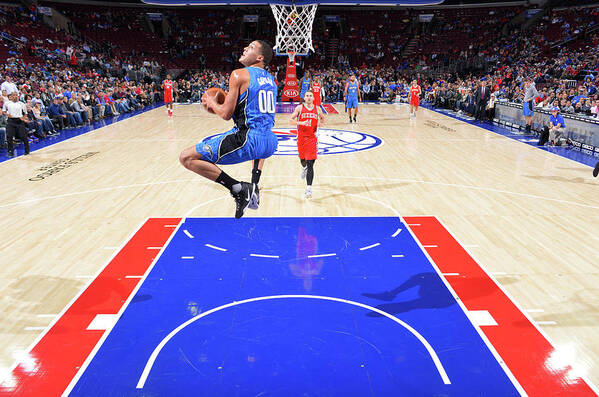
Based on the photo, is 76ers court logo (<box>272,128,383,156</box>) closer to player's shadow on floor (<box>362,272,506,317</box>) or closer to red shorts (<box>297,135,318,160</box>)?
red shorts (<box>297,135,318,160</box>)

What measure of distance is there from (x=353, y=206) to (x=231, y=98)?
13.9 ft

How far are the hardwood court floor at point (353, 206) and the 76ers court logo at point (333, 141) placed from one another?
0.52 metres

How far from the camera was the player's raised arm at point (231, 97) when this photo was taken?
3783mm

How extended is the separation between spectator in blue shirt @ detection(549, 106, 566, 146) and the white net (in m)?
10.7

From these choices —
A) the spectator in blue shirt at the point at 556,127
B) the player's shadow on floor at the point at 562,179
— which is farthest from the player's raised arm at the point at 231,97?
the spectator in blue shirt at the point at 556,127

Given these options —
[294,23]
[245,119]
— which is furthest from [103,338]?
[294,23]

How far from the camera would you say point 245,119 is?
3.99m

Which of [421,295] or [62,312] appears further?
[421,295]

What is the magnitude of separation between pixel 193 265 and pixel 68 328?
1578 mm

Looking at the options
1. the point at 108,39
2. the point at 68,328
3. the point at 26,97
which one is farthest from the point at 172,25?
the point at 68,328

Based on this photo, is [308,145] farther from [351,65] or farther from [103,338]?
[351,65]

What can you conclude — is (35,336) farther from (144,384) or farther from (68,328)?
(144,384)

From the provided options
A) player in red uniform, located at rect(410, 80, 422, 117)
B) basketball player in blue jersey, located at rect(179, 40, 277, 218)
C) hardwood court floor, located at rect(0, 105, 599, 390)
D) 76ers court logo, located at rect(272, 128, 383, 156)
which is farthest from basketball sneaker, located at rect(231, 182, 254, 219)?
player in red uniform, located at rect(410, 80, 422, 117)

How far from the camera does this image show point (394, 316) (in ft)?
14.0
